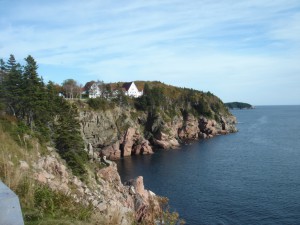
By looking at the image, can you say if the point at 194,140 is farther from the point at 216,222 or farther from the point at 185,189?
the point at 216,222

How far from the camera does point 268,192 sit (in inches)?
1923

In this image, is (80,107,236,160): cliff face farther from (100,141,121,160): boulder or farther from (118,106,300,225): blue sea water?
(118,106,300,225): blue sea water

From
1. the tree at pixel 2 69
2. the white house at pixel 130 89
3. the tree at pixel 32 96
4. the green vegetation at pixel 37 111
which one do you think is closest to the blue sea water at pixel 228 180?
the green vegetation at pixel 37 111

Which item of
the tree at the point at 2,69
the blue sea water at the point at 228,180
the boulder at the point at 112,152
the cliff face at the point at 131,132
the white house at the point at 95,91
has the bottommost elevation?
the blue sea water at the point at 228,180

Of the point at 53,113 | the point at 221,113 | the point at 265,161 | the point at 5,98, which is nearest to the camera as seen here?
the point at 5,98

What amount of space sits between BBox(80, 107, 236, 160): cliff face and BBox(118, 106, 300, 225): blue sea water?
7.35 meters

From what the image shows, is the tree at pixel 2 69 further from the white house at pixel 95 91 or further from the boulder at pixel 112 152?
the white house at pixel 95 91

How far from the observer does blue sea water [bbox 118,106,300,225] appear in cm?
4147

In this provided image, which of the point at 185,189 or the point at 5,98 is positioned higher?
the point at 5,98

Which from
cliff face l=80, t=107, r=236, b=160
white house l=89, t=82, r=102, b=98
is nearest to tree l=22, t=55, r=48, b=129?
cliff face l=80, t=107, r=236, b=160

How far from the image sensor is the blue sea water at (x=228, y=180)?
41469 millimetres

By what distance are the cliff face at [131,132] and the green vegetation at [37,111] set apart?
35199 mm

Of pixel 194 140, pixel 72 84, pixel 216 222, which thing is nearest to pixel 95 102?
pixel 72 84

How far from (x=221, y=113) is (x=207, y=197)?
95601mm
